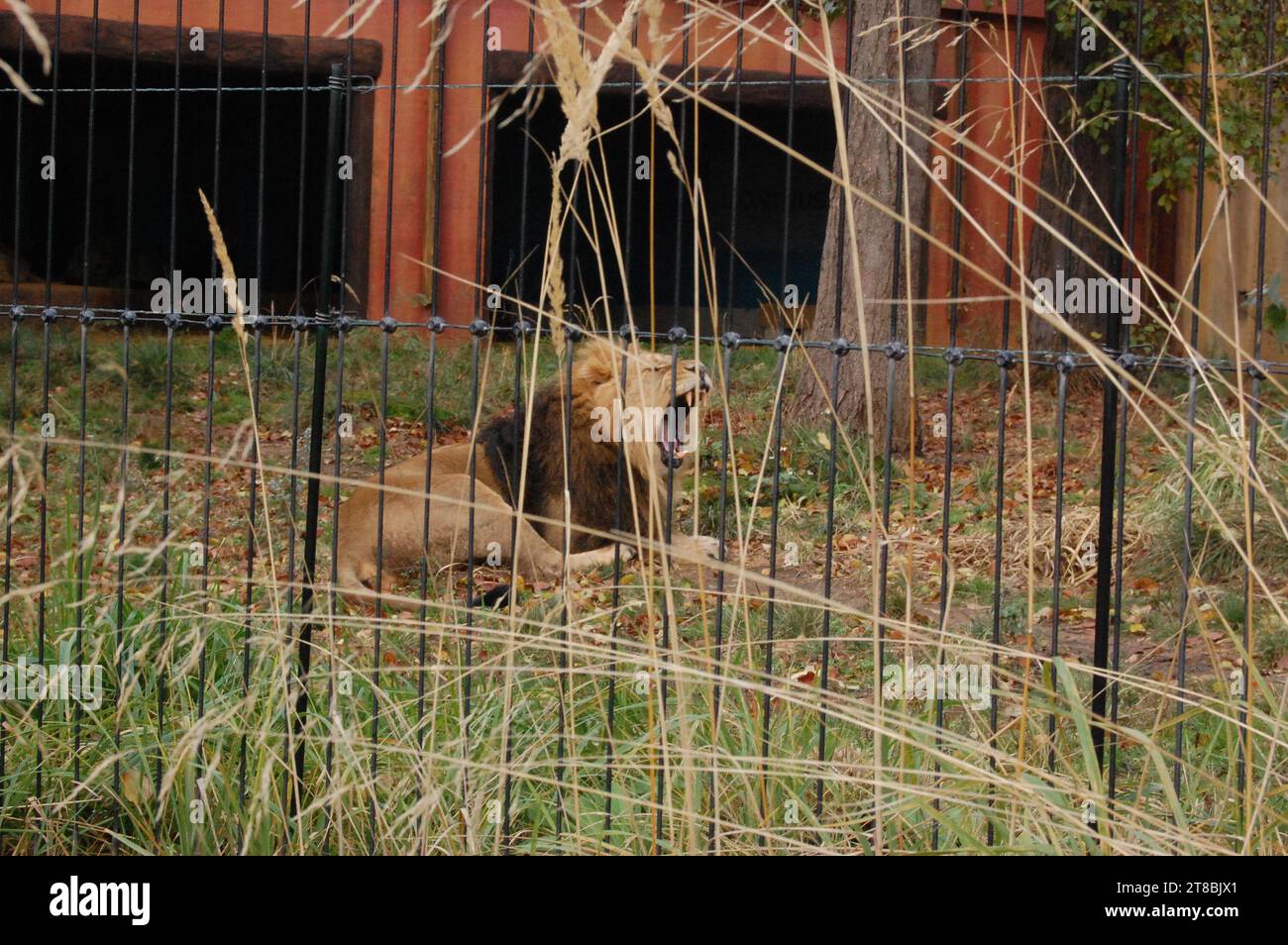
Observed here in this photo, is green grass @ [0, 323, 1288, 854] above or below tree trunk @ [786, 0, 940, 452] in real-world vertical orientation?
below

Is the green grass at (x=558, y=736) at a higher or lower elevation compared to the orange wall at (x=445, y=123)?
lower

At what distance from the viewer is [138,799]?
3.10 meters

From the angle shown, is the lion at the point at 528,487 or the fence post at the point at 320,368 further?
the lion at the point at 528,487

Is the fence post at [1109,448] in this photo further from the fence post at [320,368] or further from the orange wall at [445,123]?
the orange wall at [445,123]

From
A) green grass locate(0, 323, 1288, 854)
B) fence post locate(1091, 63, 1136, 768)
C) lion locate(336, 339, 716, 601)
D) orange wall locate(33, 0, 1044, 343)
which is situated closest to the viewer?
green grass locate(0, 323, 1288, 854)

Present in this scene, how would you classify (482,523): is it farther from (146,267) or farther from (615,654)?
(146,267)

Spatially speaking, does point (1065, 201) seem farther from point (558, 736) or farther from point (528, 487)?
point (558, 736)

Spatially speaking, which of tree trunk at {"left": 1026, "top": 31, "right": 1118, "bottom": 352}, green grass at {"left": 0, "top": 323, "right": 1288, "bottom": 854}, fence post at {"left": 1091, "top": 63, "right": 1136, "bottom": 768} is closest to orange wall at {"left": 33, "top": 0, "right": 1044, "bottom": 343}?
tree trunk at {"left": 1026, "top": 31, "right": 1118, "bottom": 352}

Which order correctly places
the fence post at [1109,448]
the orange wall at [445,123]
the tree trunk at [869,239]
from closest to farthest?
the fence post at [1109,448], the tree trunk at [869,239], the orange wall at [445,123]

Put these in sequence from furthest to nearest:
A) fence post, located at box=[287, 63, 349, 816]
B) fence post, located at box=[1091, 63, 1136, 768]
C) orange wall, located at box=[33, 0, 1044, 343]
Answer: orange wall, located at box=[33, 0, 1044, 343]
fence post, located at box=[287, 63, 349, 816]
fence post, located at box=[1091, 63, 1136, 768]

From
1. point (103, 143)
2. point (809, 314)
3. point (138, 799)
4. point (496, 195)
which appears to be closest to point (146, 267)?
point (103, 143)

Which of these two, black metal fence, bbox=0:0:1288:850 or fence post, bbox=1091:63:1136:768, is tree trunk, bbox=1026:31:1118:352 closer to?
black metal fence, bbox=0:0:1288:850

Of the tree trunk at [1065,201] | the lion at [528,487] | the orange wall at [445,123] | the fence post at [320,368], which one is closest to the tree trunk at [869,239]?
the lion at [528,487]
